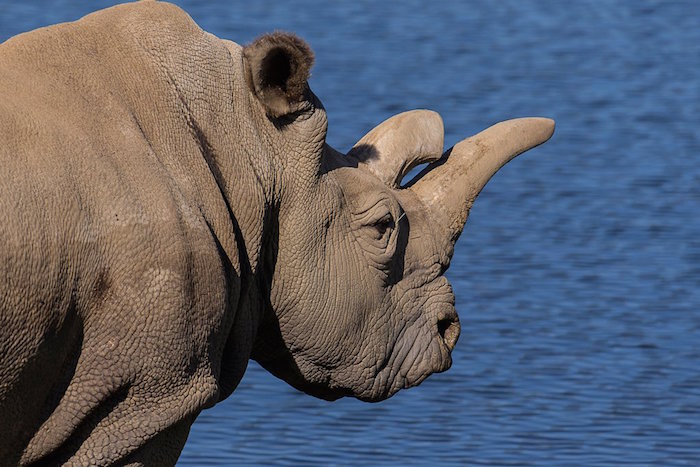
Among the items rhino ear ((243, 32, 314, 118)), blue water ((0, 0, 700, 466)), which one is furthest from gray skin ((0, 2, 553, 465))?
blue water ((0, 0, 700, 466))

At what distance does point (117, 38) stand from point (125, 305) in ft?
3.06

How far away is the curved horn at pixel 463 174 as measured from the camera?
22.1 ft

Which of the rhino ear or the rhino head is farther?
the rhino head

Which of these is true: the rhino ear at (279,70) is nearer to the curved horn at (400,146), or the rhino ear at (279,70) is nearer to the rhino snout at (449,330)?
the curved horn at (400,146)

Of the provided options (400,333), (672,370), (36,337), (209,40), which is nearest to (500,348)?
(672,370)

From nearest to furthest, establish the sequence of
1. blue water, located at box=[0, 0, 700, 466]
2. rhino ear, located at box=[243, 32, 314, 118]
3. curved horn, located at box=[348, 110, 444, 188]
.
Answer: rhino ear, located at box=[243, 32, 314, 118] → curved horn, located at box=[348, 110, 444, 188] → blue water, located at box=[0, 0, 700, 466]

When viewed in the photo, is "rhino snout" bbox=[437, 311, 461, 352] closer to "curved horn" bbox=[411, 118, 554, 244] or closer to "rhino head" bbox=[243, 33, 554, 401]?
"rhino head" bbox=[243, 33, 554, 401]

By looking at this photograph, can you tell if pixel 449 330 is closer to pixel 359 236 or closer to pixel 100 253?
pixel 359 236

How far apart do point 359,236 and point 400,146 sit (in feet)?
1.54

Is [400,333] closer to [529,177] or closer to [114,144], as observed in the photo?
[114,144]

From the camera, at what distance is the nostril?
6777mm

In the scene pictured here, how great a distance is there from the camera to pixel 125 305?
5.25 metres

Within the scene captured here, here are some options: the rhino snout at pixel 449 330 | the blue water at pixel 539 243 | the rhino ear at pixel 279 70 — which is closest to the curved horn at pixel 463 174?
the rhino snout at pixel 449 330

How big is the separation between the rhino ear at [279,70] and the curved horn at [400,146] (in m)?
0.71
